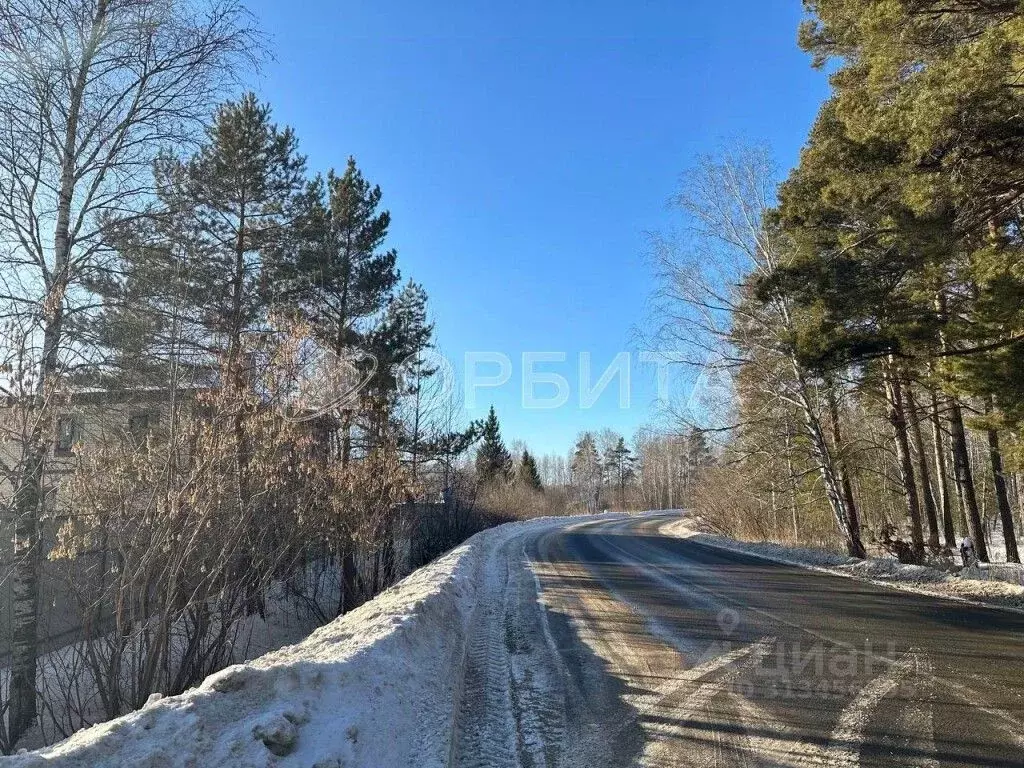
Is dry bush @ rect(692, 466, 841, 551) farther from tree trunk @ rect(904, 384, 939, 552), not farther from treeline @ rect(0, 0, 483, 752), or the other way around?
treeline @ rect(0, 0, 483, 752)

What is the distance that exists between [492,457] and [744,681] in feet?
114

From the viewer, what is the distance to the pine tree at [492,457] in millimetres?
29734

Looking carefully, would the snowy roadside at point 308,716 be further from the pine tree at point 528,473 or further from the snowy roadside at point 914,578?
the pine tree at point 528,473

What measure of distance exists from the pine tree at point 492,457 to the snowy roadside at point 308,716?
21830 millimetres

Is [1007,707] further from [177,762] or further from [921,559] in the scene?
[921,559]

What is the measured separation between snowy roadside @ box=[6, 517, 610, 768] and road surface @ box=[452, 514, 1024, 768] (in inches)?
14.2

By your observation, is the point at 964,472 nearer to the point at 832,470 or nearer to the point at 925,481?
the point at 925,481

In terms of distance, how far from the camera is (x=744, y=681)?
5168 mm

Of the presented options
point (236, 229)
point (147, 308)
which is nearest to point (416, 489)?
point (147, 308)

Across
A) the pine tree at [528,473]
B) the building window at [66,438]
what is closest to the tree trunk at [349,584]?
the building window at [66,438]

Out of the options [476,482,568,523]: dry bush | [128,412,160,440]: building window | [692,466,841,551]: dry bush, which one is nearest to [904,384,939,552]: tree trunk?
[692,466,841,551]: dry bush

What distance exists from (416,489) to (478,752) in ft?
28.5

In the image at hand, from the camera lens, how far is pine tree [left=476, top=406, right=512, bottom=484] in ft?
97.6

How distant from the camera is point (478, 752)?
13.3 feet
